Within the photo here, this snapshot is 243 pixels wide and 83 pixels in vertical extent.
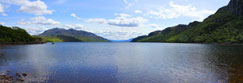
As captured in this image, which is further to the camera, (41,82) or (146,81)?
(146,81)

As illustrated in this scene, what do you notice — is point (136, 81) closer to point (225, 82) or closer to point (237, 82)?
point (225, 82)

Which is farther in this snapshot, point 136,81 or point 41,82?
point 136,81

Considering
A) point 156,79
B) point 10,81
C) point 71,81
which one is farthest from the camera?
point 156,79

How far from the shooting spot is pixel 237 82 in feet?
91.0

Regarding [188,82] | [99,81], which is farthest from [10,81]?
[188,82]

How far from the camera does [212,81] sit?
29.1 meters

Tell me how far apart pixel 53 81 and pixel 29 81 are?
3.91 m

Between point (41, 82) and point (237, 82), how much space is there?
110ft

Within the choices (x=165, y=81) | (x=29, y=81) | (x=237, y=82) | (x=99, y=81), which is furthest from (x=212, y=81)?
(x=29, y=81)

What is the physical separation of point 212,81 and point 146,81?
11.8m

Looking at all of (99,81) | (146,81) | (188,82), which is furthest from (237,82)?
(99,81)

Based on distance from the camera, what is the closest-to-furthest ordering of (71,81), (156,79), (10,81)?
(10,81), (71,81), (156,79)

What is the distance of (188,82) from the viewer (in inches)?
1117

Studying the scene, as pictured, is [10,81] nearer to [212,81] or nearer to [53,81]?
[53,81]
